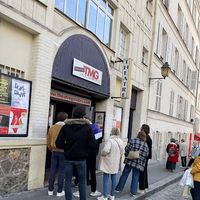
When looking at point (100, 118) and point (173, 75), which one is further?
point (173, 75)

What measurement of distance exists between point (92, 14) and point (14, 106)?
17.2ft

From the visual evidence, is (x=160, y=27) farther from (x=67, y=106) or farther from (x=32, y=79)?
(x=32, y=79)

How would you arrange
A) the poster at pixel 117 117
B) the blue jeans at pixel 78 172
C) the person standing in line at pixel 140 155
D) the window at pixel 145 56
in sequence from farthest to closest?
the window at pixel 145 56
the poster at pixel 117 117
the person standing in line at pixel 140 155
the blue jeans at pixel 78 172

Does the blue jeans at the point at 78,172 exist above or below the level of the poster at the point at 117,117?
below

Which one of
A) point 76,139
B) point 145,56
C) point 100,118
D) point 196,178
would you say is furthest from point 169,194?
point 145,56

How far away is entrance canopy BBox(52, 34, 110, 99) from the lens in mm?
10312

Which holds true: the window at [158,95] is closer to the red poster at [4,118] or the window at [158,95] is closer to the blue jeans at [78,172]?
the red poster at [4,118]

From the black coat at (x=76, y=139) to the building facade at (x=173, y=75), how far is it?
1247 cm

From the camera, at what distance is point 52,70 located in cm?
972

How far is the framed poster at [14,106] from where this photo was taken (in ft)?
26.5

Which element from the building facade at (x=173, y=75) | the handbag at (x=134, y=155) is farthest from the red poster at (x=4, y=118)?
the building facade at (x=173, y=75)

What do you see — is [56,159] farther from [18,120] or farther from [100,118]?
[100,118]

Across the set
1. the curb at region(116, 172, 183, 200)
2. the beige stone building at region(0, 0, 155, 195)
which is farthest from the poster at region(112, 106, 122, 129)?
the curb at region(116, 172, 183, 200)

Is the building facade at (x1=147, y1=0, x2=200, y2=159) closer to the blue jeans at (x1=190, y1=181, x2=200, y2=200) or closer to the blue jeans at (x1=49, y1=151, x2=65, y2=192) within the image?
the blue jeans at (x1=49, y1=151, x2=65, y2=192)
